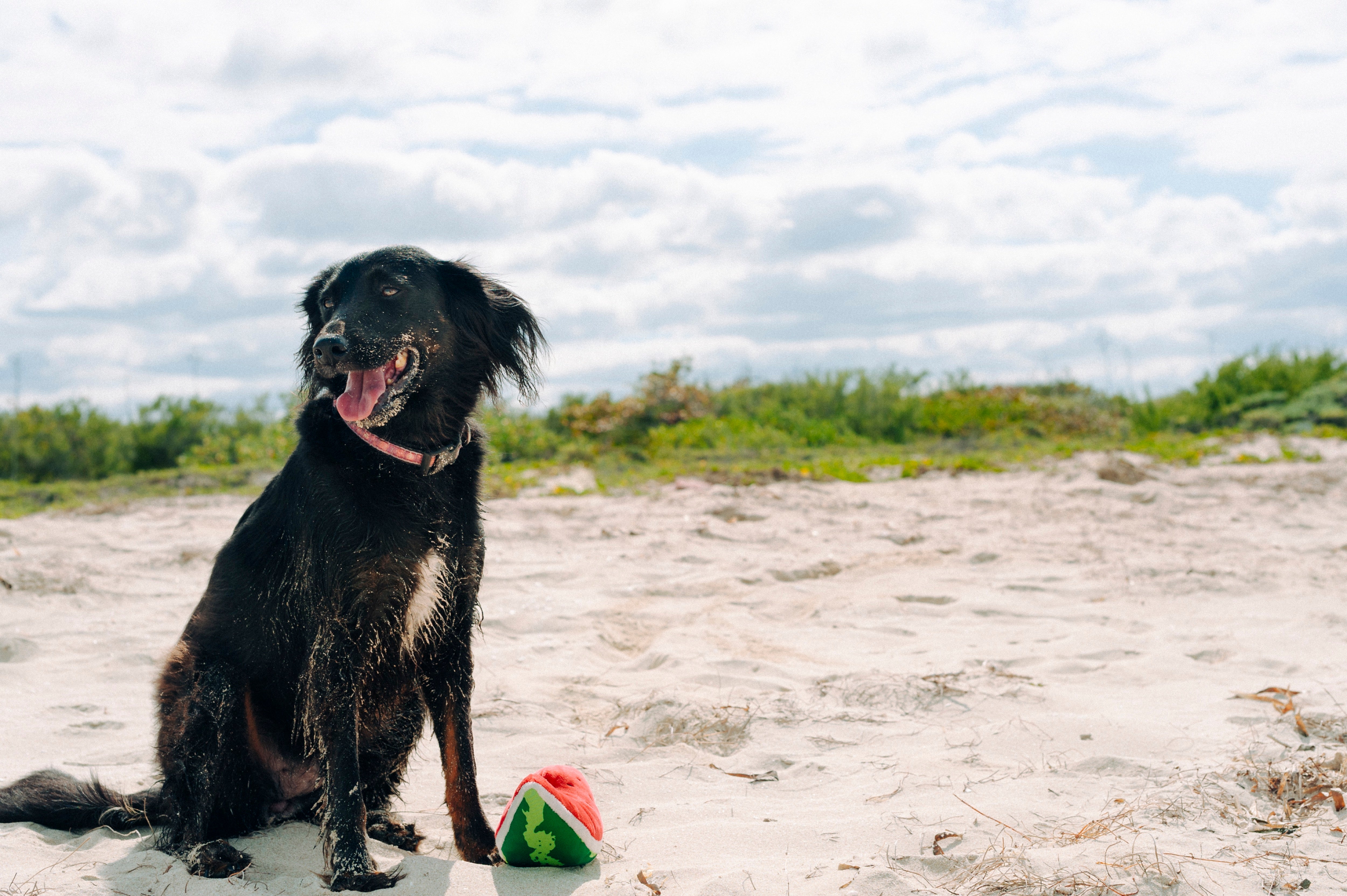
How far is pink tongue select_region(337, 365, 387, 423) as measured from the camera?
9.15ft

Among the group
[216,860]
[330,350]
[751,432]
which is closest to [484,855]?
[216,860]

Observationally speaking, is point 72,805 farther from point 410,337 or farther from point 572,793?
point 410,337

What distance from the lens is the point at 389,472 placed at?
2777mm

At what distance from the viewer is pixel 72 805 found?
2799 mm

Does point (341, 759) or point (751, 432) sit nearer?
point (341, 759)

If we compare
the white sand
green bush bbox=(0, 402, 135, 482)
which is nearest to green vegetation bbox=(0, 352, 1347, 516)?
green bush bbox=(0, 402, 135, 482)

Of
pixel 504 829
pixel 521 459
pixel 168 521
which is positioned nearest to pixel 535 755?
pixel 504 829

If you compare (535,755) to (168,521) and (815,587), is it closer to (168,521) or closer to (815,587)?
(815,587)

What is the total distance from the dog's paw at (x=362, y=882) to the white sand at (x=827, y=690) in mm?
63

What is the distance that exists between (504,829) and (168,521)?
6.29m

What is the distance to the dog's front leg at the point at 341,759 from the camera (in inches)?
100

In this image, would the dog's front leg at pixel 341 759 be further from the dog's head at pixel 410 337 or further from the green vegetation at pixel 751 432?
the green vegetation at pixel 751 432

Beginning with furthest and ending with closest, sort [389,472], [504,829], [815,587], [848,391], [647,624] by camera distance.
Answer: [848,391]
[815,587]
[647,624]
[389,472]
[504,829]

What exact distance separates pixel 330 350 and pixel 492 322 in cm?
66
